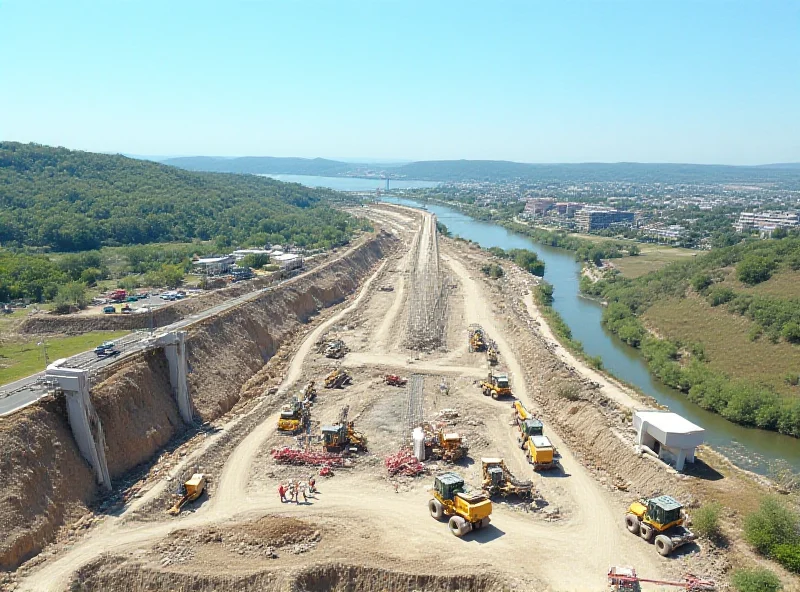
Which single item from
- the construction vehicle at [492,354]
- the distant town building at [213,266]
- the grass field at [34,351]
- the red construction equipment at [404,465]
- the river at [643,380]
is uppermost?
the distant town building at [213,266]

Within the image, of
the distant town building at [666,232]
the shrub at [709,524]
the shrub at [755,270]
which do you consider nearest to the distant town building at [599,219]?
the distant town building at [666,232]

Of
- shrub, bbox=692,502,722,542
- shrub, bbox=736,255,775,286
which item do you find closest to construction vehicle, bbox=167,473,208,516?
shrub, bbox=692,502,722,542

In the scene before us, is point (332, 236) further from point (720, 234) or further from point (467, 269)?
point (720, 234)

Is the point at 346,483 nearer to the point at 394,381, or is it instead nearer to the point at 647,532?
the point at 647,532

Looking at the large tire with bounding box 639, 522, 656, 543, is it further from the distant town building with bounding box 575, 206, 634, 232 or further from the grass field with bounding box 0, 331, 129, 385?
the distant town building with bounding box 575, 206, 634, 232

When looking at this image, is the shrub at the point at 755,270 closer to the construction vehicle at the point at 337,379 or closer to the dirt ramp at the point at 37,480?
the construction vehicle at the point at 337,379

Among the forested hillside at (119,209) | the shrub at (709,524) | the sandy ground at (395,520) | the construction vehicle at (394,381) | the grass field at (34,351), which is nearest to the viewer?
the sandy ground at (395,520)
